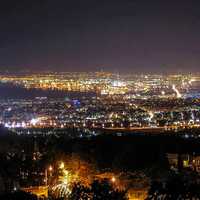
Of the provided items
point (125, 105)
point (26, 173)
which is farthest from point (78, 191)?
point (125, 105)

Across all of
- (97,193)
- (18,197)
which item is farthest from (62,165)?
(97,193)

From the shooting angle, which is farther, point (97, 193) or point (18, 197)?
point (18, 197)

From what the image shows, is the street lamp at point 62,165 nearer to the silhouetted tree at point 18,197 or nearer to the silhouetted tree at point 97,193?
the silhouetted tree at point 18,197

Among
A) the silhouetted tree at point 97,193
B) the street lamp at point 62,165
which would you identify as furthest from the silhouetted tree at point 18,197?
the street lamp at point 62,165

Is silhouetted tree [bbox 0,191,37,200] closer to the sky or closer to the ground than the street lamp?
closer to the sky

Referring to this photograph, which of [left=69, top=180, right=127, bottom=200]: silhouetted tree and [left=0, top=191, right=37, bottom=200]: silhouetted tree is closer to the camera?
[left=69, top=180, right=127, bottom=200]: silhouetted tree

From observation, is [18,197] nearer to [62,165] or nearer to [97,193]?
[97,193]

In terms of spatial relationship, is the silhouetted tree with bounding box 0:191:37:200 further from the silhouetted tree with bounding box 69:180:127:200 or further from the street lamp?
the street lamp

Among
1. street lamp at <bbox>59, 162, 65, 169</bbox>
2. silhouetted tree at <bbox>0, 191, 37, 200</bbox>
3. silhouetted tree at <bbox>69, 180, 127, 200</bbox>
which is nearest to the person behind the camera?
silhouetted tree at <bbox>69, 180, 127, 200</bbox>

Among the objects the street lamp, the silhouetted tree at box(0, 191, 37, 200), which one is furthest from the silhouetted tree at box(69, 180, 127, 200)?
the street lamp

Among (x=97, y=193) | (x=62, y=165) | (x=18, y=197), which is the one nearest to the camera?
(x=97, y=193)

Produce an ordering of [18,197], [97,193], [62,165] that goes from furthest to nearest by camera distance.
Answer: [62,165], [18,197], [97,193]

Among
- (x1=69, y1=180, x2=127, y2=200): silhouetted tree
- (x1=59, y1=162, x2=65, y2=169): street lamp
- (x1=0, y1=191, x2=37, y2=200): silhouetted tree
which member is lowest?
(x1=59, y1=162, x2=65, y2=169): street lamp
